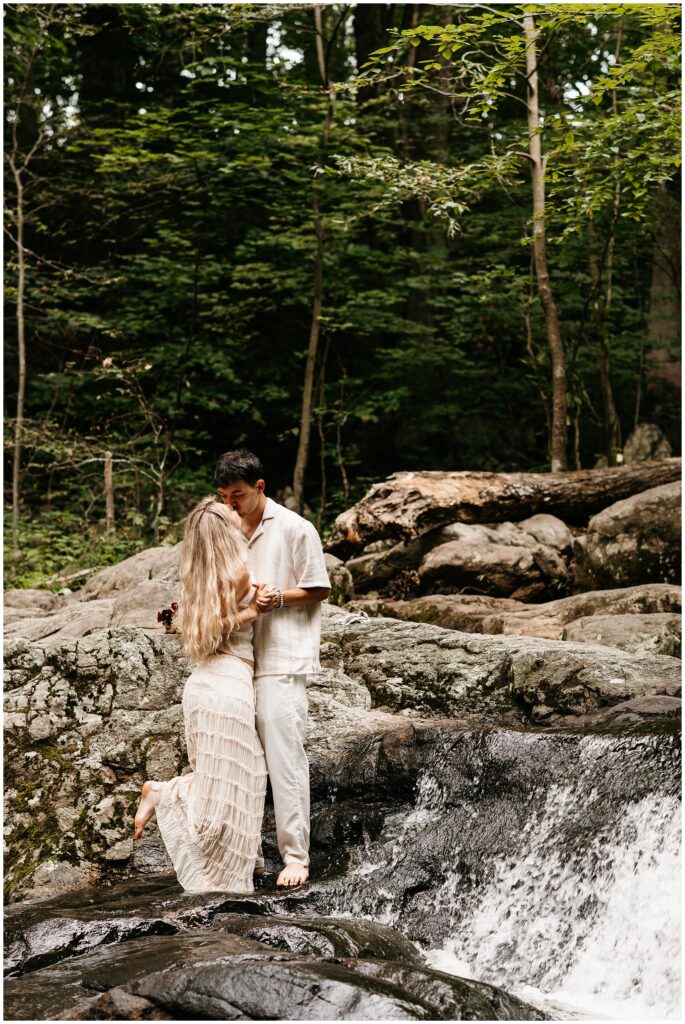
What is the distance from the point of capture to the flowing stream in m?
4.17

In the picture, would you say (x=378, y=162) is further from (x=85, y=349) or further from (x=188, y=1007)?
(x=188, y=1007)

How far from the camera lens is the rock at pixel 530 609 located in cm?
754

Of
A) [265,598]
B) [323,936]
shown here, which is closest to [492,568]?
[265,598]

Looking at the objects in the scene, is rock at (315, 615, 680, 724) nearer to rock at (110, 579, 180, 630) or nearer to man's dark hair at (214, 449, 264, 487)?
rock at (110, 579, 180, 630)

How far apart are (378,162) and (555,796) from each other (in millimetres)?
7819

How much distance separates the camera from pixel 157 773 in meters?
5.72

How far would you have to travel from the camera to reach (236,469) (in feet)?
15.8

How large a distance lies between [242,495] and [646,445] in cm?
1084

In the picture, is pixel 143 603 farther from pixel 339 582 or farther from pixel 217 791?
pixel 217 791

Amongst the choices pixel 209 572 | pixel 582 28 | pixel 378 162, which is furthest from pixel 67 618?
pixel 582 28

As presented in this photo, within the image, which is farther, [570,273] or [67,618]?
[570,273]

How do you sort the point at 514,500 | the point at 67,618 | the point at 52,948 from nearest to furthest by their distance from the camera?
the point at 52,948
the point at 67,618
the point at 514,500

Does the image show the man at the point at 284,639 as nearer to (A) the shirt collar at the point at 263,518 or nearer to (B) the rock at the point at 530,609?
(A) the shirt collar at the point at 263,518

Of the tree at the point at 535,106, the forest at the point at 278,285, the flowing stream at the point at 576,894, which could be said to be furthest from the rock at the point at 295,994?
the forest at the point at 278,285
